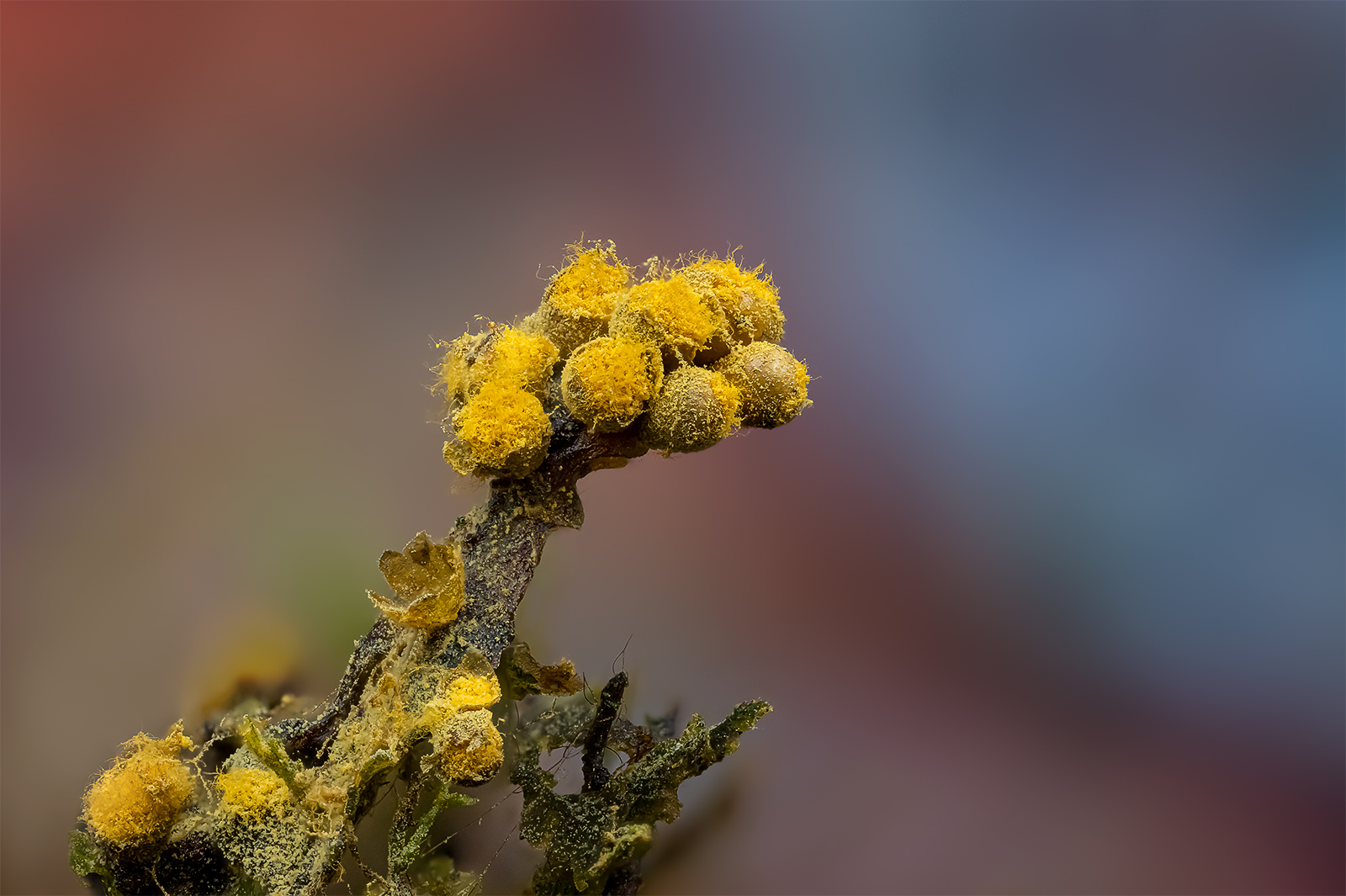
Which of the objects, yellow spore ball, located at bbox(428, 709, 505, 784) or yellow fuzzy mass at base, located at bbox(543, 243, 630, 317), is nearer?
yellow spore ball, located at bbox(428, 709, 505, 784)

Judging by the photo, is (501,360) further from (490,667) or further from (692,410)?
(490,667)

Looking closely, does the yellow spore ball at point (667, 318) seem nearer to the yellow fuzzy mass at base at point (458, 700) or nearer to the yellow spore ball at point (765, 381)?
the yellow spore ball at point (765, 381)

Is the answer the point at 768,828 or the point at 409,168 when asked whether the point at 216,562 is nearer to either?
the point at 409,168

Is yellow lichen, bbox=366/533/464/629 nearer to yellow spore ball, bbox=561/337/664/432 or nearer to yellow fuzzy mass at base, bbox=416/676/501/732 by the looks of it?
yellow fuzzy mass at base, bbox=416/676/501/732

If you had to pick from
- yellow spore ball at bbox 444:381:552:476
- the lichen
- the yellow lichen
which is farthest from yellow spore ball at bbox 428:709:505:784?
yellow spore ball at bbox 444:381:552:476

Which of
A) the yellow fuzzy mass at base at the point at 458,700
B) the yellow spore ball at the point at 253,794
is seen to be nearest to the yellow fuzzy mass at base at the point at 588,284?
the yellow fuzzy mass at base at the point at 458,700
